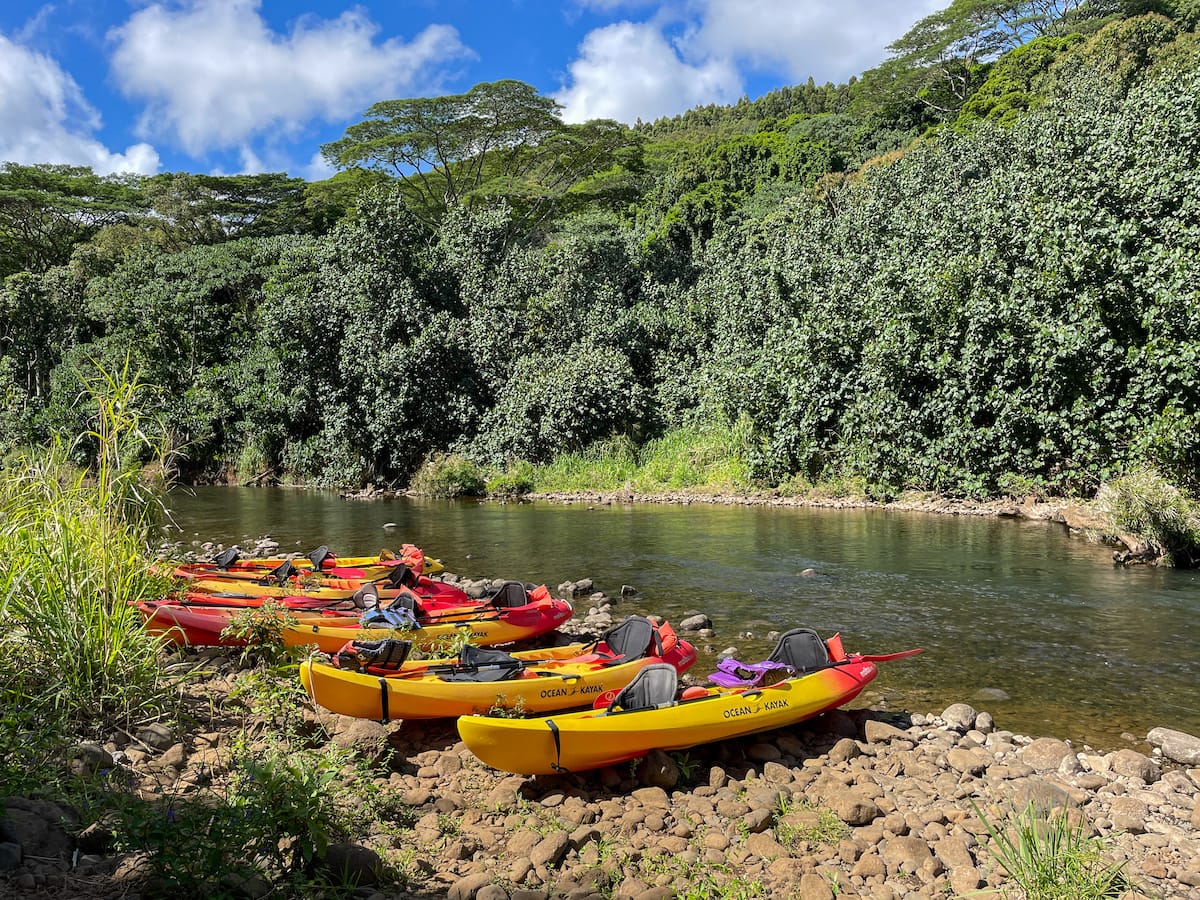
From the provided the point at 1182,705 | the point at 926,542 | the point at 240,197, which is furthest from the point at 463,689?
the point at 240,197

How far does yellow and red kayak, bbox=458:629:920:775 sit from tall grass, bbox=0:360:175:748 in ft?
6.80

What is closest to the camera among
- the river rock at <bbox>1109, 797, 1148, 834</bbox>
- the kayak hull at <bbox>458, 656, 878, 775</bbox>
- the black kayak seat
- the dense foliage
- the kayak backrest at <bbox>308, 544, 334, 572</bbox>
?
the river rock at <bbox>1109, 797, 1148, 834</bbox>

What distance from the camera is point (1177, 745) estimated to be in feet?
16.3

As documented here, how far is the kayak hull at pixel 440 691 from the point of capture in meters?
4.98

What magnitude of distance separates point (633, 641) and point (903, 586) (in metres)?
4.97

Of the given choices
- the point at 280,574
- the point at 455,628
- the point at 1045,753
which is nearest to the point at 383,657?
the point at 455,628

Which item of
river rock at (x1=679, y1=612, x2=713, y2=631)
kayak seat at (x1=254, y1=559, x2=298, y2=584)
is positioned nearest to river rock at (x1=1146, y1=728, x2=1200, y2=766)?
river rock at (x1=679, y1=612, x2=713, y2=631)

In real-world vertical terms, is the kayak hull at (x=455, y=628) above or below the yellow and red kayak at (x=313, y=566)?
below

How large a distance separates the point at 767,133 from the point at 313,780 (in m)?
33.7

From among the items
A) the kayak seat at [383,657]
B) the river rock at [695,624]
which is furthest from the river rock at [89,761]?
the river rock at [695,624]

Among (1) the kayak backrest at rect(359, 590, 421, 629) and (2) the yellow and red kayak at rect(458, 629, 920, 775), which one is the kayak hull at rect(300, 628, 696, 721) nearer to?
(2) the yellow and red kayak at rect(458, 629, 920, 775)

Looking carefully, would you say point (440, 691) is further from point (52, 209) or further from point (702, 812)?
point (52, 209)

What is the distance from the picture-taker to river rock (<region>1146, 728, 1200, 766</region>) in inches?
192

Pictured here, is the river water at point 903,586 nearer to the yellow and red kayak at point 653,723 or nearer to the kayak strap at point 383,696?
the yellow and red kayak at point 653,723
